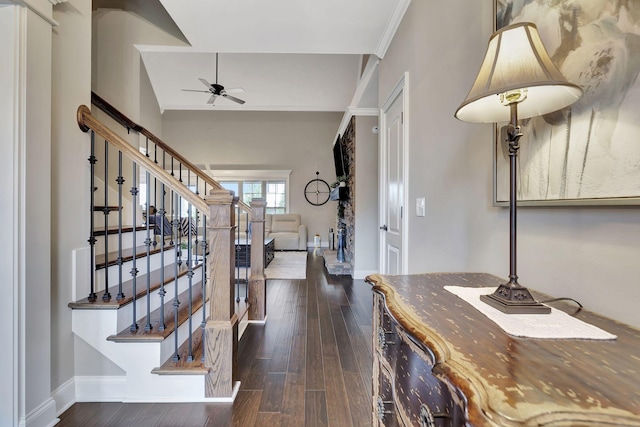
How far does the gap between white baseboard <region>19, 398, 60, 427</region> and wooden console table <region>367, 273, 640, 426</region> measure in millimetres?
1679

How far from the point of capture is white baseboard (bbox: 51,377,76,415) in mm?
1551

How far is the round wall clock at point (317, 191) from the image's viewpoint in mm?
8383

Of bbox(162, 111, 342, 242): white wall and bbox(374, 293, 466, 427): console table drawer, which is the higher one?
bbox(162, 111, 342, 242): white wall

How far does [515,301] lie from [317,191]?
7742 millimetres

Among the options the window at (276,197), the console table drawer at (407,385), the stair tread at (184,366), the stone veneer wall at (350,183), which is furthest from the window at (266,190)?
the console table drawer at (407,385)

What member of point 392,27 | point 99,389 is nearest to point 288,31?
point 392,27

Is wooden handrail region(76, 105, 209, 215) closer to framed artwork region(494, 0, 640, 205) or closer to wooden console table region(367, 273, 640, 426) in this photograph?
wooden console table region(367, 273, 640, 426)

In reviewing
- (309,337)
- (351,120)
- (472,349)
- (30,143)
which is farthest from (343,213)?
(472,349)

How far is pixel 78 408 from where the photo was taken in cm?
162

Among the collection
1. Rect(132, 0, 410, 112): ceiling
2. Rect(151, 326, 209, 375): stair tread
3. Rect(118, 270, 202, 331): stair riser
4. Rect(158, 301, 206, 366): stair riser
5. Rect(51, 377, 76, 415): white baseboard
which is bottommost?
Rect(51, 377, 76, 415): white baseboard

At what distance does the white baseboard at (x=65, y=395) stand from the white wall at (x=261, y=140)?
6.95 meters

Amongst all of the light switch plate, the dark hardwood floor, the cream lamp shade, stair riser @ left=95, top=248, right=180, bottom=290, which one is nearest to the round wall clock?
the dark hardwood floor

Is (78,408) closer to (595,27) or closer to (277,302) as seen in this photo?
(277,302)

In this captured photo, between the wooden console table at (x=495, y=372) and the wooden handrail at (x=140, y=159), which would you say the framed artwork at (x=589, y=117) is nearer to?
the wooden console table at (x=495, y=372)
